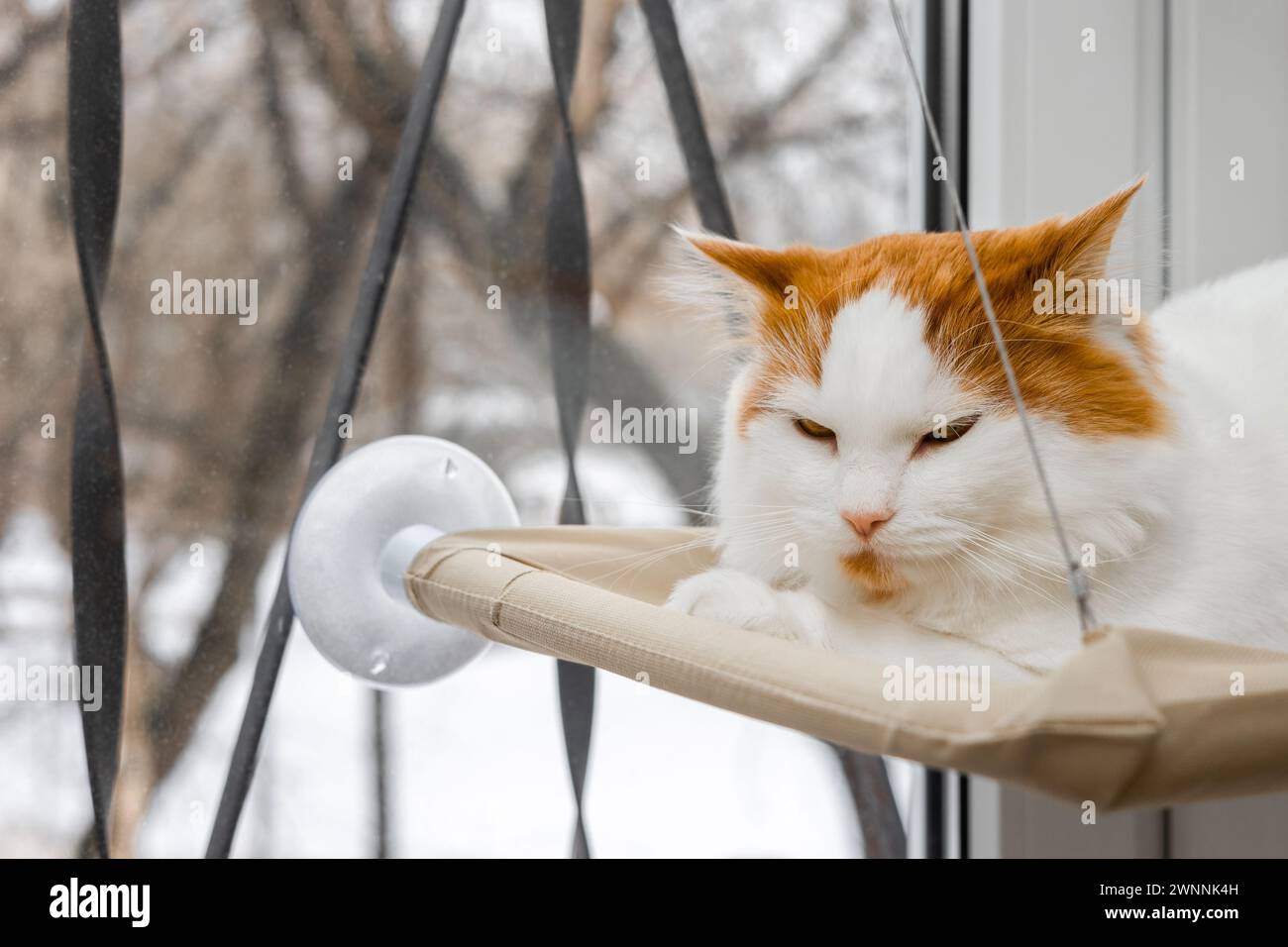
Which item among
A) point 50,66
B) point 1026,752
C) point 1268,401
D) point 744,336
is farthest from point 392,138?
point 1026,752

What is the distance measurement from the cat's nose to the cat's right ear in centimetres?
25

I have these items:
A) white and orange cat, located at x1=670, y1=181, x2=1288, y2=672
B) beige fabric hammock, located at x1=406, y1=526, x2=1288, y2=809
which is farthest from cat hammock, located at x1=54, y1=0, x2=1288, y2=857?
white and orange cat, located at x1=670, y1=181, x2=1288, y2=672

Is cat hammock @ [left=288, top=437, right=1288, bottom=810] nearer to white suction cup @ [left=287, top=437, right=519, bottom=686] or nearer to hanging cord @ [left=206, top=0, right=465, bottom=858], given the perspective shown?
white suction cup @ [left=287, top=437, right=519, bottom=686]

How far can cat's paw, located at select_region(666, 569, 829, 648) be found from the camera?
0.79m

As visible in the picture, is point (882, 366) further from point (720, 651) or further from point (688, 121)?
point (688, 121)

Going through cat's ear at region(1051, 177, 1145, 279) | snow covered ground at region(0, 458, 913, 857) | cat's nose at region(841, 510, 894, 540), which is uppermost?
cat's ear at region(1051, 177, 1145, 279)

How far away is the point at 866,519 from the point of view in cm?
79

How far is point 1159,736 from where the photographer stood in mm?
479

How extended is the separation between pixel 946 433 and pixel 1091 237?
192mm

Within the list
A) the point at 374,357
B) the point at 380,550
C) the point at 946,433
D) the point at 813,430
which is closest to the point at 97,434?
the point at 374,357

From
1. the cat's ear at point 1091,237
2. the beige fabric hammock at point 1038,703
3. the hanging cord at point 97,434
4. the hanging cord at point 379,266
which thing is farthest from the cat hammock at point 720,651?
the hanging cord at point 97,434
